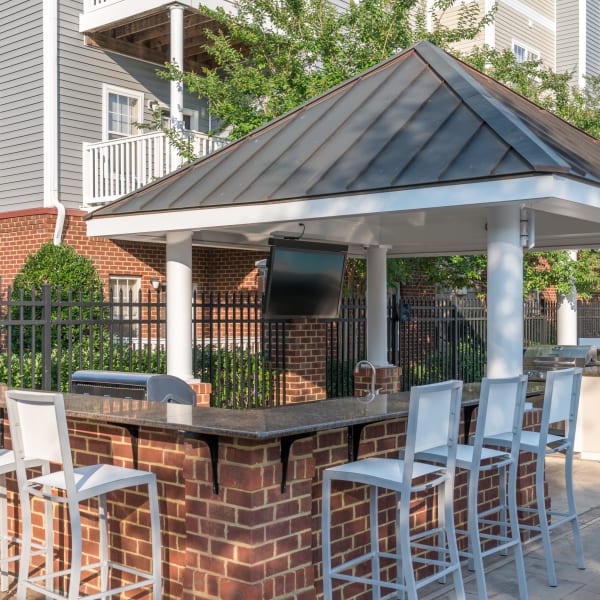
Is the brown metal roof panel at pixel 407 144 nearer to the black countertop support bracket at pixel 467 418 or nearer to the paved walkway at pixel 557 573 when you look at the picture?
the black countertop support bracket at pixel 467 418

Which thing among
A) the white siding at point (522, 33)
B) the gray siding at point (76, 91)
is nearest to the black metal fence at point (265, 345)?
the gray siding at point (76, 91)

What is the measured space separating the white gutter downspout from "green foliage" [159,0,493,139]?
2.54 meters

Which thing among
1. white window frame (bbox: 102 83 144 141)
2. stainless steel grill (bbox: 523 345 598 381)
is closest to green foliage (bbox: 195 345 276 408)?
stainless steel grill (bbox: 523 345 598 381)

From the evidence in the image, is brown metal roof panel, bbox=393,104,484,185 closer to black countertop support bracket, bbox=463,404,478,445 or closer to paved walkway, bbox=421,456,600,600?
black countertop support bracket, bbox=463,404,478,445

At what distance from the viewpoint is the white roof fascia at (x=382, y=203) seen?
5.18m

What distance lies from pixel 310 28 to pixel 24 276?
6.15m

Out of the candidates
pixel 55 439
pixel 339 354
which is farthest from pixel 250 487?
pixel 339 354

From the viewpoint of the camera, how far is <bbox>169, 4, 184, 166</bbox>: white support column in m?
14.0

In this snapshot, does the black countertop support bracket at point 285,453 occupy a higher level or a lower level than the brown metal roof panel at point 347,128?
lower

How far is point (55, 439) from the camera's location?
14.8 ft

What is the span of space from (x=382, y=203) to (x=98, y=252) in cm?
1025

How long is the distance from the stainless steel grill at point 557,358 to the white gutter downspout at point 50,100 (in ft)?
27.5

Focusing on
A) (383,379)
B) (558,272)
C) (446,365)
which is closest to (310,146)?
(383,379)

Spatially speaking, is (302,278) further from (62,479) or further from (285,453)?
(62,479)
